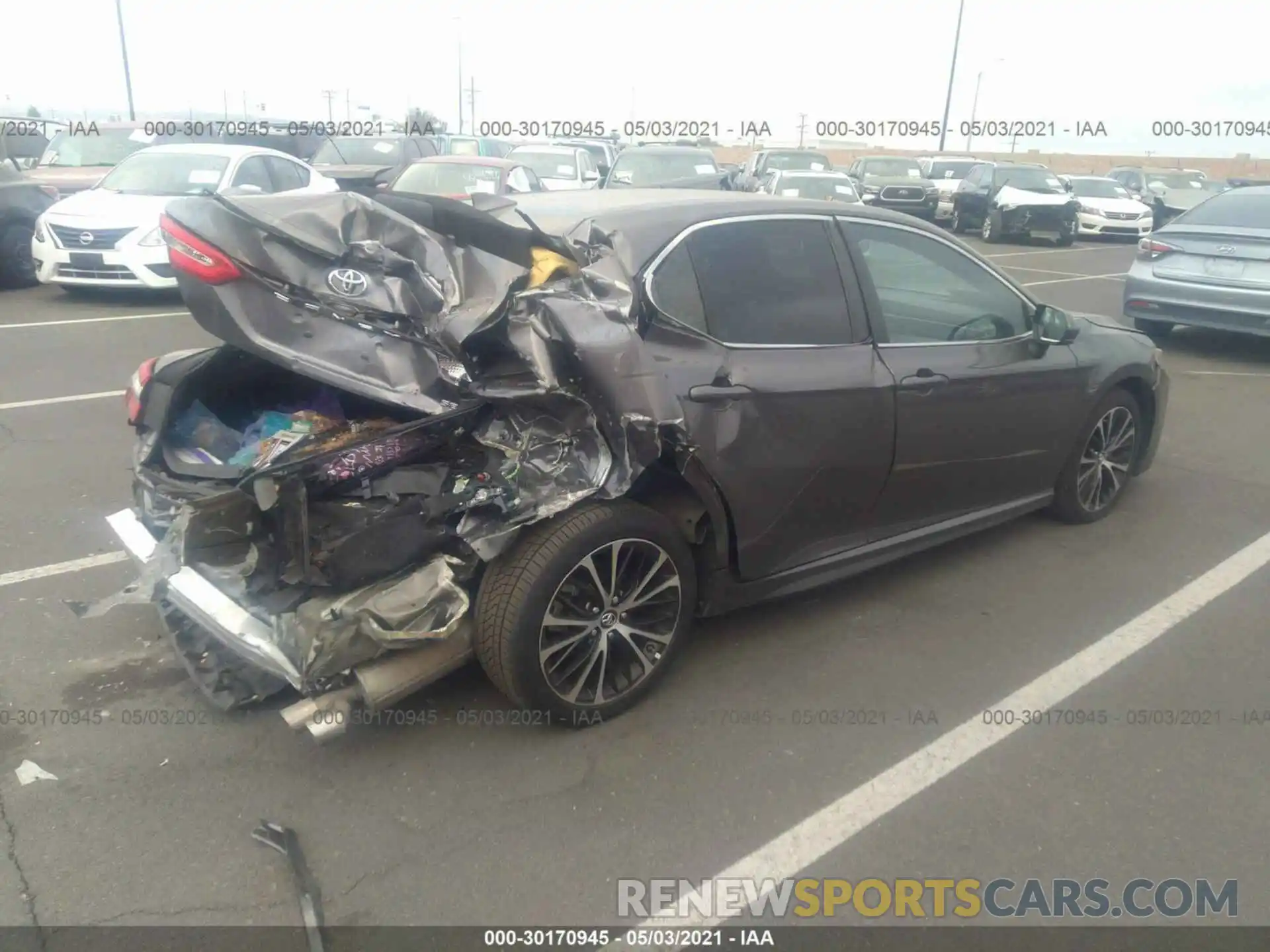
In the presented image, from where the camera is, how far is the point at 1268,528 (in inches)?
209

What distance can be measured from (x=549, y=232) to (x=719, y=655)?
1.75 metres

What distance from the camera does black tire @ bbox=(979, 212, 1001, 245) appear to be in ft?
68.1

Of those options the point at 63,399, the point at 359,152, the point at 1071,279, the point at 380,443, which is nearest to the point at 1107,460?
the point at 380,443

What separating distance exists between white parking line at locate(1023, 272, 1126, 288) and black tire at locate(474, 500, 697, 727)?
11989mm

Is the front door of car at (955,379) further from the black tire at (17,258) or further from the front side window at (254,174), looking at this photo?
the black tire at (17,258)

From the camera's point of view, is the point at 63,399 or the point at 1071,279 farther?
the point at 1071,279

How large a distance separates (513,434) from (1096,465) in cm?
334

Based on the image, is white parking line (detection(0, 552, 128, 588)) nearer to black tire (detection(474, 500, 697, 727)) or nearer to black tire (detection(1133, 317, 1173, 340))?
black tire (detection(474, 500, 697, 727))

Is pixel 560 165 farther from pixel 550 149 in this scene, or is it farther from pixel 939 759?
pixel 939 759

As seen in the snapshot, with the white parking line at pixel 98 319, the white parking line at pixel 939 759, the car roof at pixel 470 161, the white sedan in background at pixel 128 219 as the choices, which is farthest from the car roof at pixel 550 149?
the white parking line at pixel 939 759

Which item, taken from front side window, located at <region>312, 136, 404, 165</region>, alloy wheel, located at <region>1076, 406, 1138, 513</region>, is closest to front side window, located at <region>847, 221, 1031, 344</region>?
alloy wheel, located at <region>1076, 406, 1138, 513</region>

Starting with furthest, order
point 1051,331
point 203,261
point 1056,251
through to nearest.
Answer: point 1056,251 < point 1051,331 < point 203,261

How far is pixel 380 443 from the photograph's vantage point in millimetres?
3215

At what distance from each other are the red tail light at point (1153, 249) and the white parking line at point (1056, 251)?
818 centimetres
